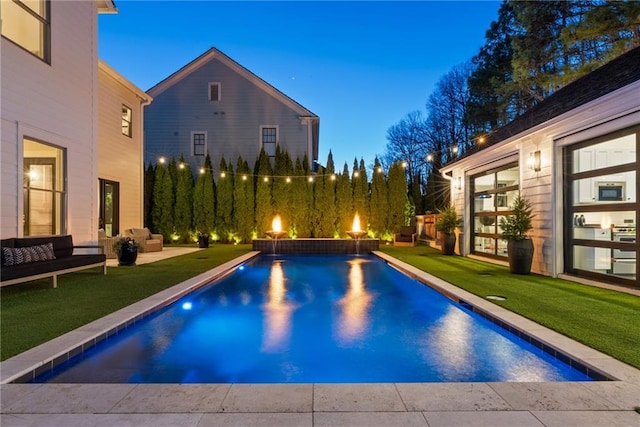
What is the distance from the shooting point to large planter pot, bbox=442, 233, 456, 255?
11.8m

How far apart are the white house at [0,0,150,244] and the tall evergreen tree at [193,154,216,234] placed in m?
6.70

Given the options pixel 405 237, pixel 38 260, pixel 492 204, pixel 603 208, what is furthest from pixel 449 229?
pixel 38 260

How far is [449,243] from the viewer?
1182cm

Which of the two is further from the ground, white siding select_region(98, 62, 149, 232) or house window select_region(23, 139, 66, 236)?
white siding select_region(98, 62, 149, 232)

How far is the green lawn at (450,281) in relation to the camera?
3.67 meters

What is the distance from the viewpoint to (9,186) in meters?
6.58

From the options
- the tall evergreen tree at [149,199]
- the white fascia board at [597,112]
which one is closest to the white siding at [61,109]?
the tall evergreen tree at [149,199]

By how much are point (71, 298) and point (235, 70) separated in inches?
553

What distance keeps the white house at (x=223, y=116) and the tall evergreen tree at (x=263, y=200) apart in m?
1.29

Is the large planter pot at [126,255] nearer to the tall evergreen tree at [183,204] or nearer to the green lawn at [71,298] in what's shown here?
the green lawn at [71,298]

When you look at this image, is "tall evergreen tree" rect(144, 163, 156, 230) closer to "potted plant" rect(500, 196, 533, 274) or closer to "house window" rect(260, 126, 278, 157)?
"house window" rect(260, 126, 278, 157)

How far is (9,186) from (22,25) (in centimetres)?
333

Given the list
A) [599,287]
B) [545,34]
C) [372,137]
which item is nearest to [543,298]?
[599,287]

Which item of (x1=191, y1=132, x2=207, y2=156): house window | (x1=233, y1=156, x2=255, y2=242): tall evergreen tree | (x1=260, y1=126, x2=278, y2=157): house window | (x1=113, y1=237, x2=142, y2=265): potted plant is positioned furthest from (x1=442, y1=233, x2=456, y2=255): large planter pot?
(x1=191, y1=132, x2=207, y2=156): house window
